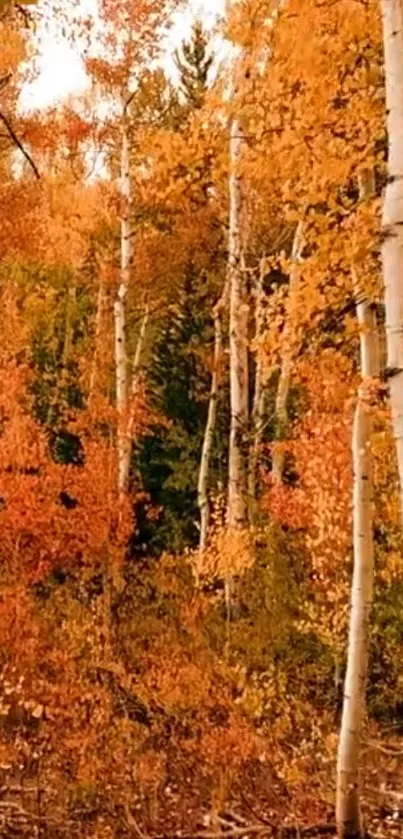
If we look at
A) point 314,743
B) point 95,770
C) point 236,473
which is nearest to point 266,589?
point 236,473

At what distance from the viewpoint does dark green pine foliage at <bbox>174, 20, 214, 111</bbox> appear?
2134 centimetres

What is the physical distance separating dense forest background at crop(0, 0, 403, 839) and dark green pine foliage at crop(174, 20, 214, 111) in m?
0.46

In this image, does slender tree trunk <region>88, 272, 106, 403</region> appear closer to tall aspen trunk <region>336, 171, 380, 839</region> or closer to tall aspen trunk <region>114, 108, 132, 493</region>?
tall aspen trunk <region>114, 108, 132, 493</region>

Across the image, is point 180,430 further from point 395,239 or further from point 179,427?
point 395,239

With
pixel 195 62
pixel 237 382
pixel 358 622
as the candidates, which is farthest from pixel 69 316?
pixel 358 622

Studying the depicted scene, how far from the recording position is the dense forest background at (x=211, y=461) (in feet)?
18.4

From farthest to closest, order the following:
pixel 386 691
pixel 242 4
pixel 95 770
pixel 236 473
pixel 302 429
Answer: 1. pixel 302 429
2. pixel 236 473
3. pixel 386 691
4. pixel 95 770
5. pixel 242 4

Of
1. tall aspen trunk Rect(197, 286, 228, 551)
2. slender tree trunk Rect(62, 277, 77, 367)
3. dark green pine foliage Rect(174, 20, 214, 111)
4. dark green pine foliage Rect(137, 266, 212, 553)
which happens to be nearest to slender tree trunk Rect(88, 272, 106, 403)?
dark green pine foliage Rect(137, 266, 212, 553)

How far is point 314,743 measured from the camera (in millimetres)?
9859

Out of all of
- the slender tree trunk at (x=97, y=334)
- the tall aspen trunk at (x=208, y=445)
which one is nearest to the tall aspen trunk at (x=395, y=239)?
the tall aspen trunk at (x=208, y=445)

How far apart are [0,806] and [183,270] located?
11.3 meters

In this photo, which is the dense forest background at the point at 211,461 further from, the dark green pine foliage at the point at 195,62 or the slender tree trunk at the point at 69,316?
the slender tree trunk at the point at 69,316

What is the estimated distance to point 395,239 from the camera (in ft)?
11.6

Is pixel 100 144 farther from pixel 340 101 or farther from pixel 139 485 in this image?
pixel 340 101
